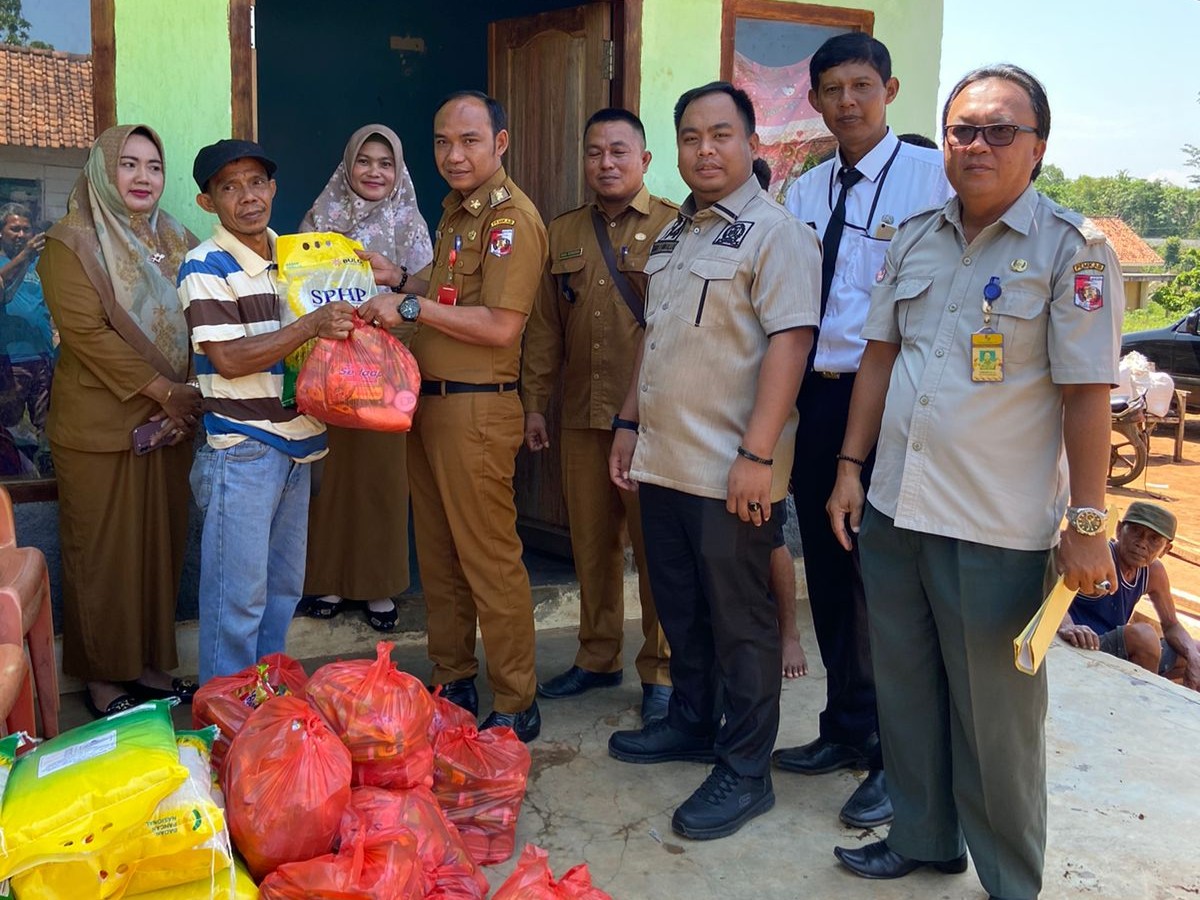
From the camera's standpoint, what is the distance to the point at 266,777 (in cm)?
238

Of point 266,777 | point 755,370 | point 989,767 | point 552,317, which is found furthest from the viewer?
point 552,317

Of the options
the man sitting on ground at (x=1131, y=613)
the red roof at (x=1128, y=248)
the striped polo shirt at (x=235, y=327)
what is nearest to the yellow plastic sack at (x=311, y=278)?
the striped polo shirt at (x=235, y=327)

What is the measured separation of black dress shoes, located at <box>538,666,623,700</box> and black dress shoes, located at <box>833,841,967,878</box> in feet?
4.49

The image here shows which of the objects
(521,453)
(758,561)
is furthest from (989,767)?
(521,453)

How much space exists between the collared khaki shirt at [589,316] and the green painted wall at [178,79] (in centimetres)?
136

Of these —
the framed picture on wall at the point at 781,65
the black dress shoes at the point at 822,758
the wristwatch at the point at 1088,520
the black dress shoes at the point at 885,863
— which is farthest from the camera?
the framed picture on wall at the point at 781,65

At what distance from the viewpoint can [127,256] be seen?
3584mm

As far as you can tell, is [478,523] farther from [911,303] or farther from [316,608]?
[911,303]

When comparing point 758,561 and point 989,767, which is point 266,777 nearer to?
point 758,561

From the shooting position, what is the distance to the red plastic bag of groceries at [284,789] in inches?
92.4

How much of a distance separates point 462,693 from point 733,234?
6.18 ft

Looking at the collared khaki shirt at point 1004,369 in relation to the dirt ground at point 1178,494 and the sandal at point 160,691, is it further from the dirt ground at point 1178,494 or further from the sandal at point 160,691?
the dirt ground at point 1178,494

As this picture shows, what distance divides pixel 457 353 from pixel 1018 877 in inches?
85.6

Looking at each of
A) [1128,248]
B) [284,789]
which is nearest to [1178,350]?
[284,789]
